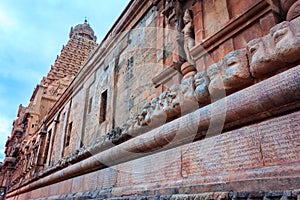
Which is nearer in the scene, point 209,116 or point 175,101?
point 209,116

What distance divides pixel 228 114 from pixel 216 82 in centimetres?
29

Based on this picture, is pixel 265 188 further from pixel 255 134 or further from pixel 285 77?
pixel 285 77

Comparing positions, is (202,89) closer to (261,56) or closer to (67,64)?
(261,56)

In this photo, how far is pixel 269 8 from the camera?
7.75 ft

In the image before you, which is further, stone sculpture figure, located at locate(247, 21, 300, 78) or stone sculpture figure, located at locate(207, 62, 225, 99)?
stone sculpture figure, located at locate(207, 62, 225, 99)

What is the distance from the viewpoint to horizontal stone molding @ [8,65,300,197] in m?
1.42

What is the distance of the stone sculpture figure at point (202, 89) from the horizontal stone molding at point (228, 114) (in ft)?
0.33

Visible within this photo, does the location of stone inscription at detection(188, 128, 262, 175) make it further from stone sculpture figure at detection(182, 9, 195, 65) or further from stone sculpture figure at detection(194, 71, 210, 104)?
stone sculpture figure at detection(182, 9, 195, 65)

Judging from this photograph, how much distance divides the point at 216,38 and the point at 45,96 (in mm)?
21707

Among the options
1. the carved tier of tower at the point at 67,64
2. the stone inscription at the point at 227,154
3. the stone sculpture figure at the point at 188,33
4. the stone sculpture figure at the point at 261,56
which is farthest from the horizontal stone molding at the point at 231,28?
the carved tier of tower at the point at 67,64

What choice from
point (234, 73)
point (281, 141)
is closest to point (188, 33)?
point (234, 73)

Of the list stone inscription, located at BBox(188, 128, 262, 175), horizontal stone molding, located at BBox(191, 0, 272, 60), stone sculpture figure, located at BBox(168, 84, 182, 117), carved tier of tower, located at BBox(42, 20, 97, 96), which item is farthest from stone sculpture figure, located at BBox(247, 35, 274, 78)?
carved tier of tower, located at BBox(42, 20, 97, 96)

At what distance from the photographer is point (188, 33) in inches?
139

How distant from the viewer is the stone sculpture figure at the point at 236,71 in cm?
173
